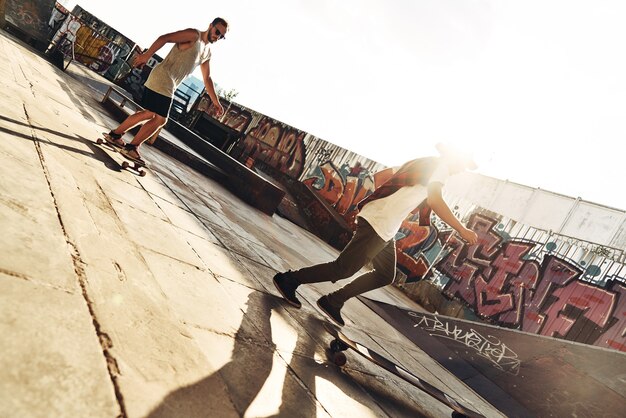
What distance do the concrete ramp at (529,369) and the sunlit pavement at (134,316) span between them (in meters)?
0.84

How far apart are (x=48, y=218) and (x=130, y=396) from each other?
4.00 ft

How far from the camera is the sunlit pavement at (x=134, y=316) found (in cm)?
108

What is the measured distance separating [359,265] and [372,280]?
0.30 metres

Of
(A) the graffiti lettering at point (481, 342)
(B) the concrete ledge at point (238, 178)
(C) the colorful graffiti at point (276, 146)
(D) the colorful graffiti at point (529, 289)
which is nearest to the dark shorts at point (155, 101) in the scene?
(B) the concrete ledge at point (238, 178)

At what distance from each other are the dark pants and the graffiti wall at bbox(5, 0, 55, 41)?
13421 millimetres

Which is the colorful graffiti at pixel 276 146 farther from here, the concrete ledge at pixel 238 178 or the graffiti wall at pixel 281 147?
the concrete ledge at pixel 238 178

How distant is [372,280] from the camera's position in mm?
3164

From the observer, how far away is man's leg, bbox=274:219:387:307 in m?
2.93

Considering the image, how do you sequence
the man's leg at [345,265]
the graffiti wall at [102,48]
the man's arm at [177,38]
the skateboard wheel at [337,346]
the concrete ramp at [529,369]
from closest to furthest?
the skateboard wheel at [337,346] < the man's leg at [345,265] < the concrete ramp at [529,369] < the man's arm at [177,38] < the graffiti wall at [102,48]

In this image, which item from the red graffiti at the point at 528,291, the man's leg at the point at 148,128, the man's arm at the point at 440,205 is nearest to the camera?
the man's arm at the point at 440,205

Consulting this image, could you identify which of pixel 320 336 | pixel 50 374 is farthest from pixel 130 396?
pixel 320 336

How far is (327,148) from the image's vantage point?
1369 centimetres

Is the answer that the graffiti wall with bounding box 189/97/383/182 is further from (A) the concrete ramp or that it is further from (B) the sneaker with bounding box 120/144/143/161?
(B) the sneaker with bounding box 120/144/143/161

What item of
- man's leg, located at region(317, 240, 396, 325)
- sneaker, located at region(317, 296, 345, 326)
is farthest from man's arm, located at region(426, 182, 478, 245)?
sneaker, located at region(317, 296, 345, 326)
